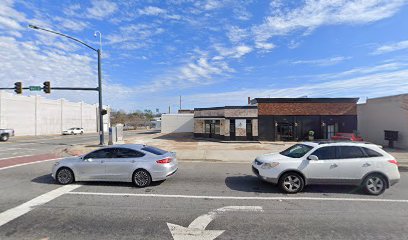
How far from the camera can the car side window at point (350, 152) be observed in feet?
27.5

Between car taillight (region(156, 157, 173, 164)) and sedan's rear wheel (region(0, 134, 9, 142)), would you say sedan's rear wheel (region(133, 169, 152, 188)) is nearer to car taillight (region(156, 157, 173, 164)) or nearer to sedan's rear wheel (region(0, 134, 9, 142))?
car taillight (region(156, 157, 173, 164))

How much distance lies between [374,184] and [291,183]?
245 cm

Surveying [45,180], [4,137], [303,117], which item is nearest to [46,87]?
[4,137]

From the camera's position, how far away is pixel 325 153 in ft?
27.7

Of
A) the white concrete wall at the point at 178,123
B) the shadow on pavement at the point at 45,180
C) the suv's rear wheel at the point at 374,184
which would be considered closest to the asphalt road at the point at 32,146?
the shadow on pavement at the point at 45,180

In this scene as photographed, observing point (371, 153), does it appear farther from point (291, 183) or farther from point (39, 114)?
point (39, 114)

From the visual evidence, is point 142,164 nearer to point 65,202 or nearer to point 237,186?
point 65,202

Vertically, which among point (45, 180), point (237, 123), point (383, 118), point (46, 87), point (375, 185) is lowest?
point (45, 180)

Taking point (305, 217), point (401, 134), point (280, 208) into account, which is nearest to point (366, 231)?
point (305, 217)

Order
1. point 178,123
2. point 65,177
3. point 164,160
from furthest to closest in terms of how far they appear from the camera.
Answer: point 178,123 → point 65,177 → point 164,160

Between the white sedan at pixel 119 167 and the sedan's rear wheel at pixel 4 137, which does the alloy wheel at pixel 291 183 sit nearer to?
the white sedan at pixel 119 167

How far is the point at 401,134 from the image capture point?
843 inches

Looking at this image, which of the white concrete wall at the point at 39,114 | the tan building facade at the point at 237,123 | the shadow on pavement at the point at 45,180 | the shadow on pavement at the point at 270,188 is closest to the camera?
the shadow on pavement at the point at 270,188

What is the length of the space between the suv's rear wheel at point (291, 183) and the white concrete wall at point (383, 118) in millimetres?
17669
